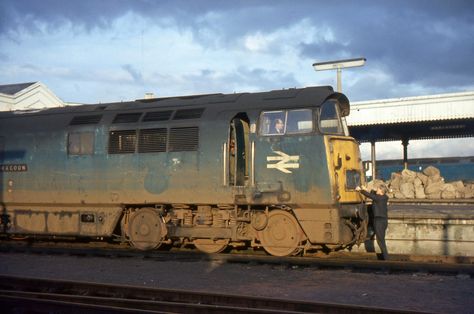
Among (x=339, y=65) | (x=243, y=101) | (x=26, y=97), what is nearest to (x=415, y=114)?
(x=339, y=65)

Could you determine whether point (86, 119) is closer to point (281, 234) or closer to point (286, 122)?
point (286, 122)

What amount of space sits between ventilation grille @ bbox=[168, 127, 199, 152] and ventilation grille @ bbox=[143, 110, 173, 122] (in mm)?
442

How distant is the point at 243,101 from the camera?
13.8m

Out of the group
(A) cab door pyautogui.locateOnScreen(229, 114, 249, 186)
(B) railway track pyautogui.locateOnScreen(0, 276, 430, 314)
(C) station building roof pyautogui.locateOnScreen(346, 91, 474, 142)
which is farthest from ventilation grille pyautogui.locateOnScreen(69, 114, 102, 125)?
(C) station building roof pyautogui.locateOnScreen(346, 91, 474, 142)

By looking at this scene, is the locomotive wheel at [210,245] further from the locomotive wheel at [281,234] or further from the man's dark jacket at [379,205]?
the man's dark jacket at [379,205]

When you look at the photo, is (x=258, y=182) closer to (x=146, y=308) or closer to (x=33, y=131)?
(x=146, y=308)

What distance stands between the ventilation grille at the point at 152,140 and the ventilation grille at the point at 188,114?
547mm

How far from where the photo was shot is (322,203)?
1242 cm

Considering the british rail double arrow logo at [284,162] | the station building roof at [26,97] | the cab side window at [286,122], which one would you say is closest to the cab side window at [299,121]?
the cab side window at [286,122]

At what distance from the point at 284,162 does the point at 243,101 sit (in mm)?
2064

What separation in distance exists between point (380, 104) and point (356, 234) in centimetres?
1880

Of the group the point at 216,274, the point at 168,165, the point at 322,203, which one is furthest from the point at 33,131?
the point at 322,203

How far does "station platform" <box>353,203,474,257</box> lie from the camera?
14781mm

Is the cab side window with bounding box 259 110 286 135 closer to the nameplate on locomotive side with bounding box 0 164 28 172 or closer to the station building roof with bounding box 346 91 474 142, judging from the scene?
the nameplate on locomotive side with bounding box 0 164 28 172
